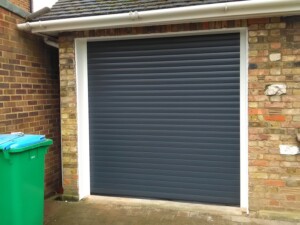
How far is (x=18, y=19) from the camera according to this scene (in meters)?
4.73

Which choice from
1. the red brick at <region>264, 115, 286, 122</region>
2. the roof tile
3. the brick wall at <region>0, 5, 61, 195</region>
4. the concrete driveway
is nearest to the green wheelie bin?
the concrete driveway

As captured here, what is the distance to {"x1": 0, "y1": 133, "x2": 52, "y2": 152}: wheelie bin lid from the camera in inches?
127

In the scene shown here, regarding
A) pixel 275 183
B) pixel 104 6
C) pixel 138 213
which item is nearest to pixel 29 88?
pixel 104 6

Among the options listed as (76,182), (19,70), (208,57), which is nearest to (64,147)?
(76,182)

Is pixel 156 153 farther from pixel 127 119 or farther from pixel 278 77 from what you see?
pixel 278 77

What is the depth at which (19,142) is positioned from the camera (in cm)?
333

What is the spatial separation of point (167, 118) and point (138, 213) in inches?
58.6

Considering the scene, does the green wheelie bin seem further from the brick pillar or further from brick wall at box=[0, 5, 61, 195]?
the brick pillar

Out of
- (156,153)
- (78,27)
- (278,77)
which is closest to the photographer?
(278,77)

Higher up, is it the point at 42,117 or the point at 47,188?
the point at 42,117

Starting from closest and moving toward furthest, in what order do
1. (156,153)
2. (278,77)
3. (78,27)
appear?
(278,77) < (78,27) < (156,153)

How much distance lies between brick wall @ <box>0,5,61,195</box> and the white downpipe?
0.32 m

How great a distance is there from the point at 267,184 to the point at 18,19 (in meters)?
4.36

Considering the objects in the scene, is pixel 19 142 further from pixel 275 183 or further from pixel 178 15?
pixel 275 183
